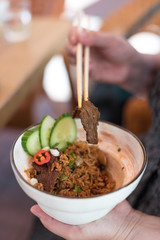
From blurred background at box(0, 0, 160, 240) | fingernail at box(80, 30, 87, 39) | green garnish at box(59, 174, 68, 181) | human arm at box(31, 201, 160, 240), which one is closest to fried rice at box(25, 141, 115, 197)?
green garnish at box(59, 174, 68, 181)

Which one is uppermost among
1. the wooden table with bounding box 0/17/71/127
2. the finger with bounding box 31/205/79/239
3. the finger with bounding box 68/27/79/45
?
the finger with bounding box 68/27/79/45

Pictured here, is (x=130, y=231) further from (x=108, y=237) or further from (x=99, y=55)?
(x=99, y=55)

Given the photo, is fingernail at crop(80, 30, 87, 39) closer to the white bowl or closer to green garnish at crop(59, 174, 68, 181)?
the white bowl

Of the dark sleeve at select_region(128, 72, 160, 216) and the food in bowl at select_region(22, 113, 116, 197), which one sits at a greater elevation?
the food in bowl at select_region(22, 113, 116, 197)

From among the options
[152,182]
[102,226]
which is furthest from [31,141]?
[152,182]

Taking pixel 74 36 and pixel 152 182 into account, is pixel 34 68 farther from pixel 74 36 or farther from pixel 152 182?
pixel 152 182

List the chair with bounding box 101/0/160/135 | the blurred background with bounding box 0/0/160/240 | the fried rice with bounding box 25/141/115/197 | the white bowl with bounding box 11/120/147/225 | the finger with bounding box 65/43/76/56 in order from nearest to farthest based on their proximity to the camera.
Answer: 1. the white bowl with bounding box 11/120/147/225
2. the fried rice with bounding box 25/141/115/197
3. the finger with bounding box 65/43/76/56
4. the blurred background with bounding box 0/0/160/240
5. the chair with bounding box 101/0/160/135
